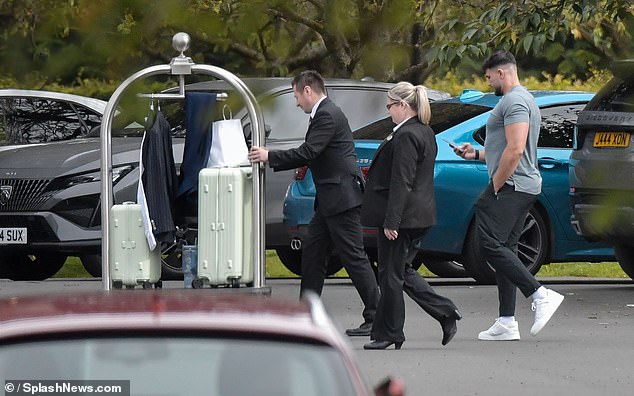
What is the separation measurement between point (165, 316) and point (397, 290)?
5.42 metres

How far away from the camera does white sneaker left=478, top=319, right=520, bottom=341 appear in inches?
365

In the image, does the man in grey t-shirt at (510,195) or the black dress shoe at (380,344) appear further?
the man in grey t-shirt at (510,195)

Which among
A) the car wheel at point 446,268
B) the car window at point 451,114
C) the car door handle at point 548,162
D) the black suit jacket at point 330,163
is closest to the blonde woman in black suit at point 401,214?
the black suit jacket at point 330,163

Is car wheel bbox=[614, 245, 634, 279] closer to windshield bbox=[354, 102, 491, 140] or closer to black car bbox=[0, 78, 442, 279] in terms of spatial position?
windshield bbox=[354, 102, 491, 140]

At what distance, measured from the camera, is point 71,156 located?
1210 centimetres

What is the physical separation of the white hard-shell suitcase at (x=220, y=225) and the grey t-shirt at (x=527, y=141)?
1.71 meters

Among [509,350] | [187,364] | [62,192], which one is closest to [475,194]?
[509,350]

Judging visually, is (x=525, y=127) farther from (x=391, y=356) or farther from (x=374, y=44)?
(x=374, y=44)

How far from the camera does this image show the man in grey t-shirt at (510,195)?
897 centimetres

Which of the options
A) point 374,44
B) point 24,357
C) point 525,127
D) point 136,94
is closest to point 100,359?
point 24,357

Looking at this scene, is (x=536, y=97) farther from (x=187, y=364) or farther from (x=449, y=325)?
(x=187, y=364)

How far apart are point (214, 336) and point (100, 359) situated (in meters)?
0.25

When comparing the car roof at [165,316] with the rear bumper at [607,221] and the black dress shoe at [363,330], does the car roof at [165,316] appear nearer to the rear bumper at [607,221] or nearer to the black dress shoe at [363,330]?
the rear bumper at [607,221]

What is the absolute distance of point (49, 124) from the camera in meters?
12.6
